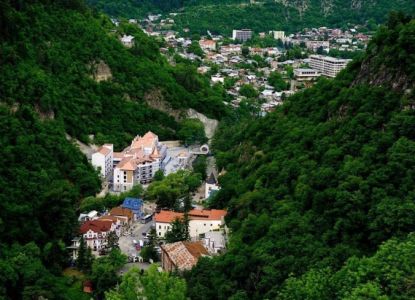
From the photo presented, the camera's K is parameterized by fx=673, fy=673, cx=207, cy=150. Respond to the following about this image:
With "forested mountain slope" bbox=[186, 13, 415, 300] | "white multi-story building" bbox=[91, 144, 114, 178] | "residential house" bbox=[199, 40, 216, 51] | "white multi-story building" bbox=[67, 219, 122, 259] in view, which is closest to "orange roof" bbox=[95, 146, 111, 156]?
"white multi-story building" bbox=[91, 144, 114, 178]

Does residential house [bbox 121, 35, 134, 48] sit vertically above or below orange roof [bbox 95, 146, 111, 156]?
above

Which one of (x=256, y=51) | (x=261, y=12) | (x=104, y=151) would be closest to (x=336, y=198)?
(x=104, y=151)

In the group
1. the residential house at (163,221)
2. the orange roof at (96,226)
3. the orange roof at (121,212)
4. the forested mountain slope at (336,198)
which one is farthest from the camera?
the orange roof at (121,212)

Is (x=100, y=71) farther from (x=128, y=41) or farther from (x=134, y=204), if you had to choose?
(x=134, y=204)

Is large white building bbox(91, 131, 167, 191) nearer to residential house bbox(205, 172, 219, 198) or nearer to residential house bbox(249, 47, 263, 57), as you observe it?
residential house bbox(205, 172, 219, 198)

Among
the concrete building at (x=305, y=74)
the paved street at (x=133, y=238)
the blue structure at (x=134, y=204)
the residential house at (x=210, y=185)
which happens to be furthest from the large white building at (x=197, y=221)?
the concrete building at (x=305, y=74)

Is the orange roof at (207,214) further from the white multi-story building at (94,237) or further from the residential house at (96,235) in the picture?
the residential house at (96,235)
